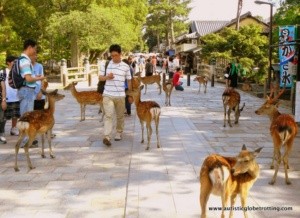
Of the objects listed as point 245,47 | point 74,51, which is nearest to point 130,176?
point 74,51

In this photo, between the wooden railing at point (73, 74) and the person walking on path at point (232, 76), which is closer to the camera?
the person walking on path at point (232, 76)

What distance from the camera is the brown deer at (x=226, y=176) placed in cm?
365

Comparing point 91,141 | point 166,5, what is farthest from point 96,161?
point 166,5

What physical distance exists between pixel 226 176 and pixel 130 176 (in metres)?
2.34

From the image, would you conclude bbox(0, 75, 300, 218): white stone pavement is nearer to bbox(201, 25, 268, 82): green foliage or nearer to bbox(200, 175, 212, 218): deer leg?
bbox(200, 175, 212, 218): deer leg

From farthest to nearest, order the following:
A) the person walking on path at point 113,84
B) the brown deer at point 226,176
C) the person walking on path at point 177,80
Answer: the person walking on path at point 177,80, the person walking on path at point 113,84, the brown deer at point 226,176

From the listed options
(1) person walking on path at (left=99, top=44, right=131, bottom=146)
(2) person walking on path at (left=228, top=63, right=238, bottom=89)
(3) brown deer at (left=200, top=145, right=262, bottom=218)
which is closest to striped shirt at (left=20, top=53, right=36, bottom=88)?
(1) person walking on path at (left=99, top=44, right=131, bottom=146)

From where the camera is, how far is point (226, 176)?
12.0ft

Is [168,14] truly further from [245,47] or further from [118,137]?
[118,137]

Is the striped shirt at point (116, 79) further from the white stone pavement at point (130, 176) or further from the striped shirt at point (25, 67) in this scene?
the striped shirt at point (25, 67)

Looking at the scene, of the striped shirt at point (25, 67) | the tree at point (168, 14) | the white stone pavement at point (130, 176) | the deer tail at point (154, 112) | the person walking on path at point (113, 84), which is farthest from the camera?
the tree at point (168, 14)

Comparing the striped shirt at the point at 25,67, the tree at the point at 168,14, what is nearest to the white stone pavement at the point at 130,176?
the striped shirt at the point at 25,67

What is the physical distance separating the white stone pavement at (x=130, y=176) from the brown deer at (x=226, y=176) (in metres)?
0.58

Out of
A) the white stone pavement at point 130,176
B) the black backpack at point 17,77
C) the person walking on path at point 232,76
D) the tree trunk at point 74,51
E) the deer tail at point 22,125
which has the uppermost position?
the tree trunk at point 74,51
